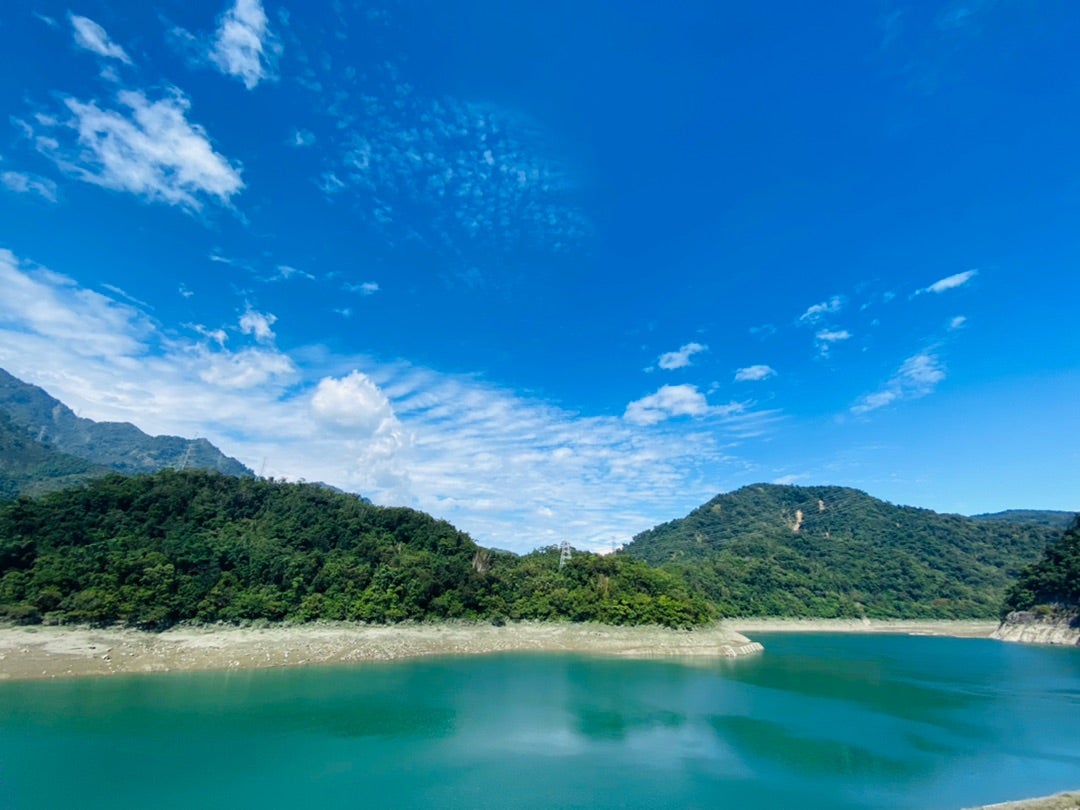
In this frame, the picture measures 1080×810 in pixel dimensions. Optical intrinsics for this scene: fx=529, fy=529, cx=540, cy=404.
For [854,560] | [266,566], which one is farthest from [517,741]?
[854,560]

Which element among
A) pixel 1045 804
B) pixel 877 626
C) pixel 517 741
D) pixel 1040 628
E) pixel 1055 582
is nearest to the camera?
pixel 1045 804

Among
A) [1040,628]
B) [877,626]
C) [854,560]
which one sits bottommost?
[877,626]

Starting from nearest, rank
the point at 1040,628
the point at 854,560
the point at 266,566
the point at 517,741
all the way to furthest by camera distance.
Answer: the point at 517,741, the point at 266,566, the point at 1040,628, the point at 854,560

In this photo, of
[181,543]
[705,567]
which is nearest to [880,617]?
[705,567]

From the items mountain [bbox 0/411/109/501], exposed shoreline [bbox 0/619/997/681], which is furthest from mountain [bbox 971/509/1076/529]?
mountain [bbox 0/411/109/501]

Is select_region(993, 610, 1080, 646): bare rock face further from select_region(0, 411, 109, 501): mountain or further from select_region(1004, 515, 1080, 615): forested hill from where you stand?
select_region(0, 411, 109, 501): mountain

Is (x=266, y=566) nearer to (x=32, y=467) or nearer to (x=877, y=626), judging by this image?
(x=877, y=626)

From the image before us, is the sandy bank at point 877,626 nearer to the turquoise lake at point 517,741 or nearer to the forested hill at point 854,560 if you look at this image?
the forested hill at point 854,560
